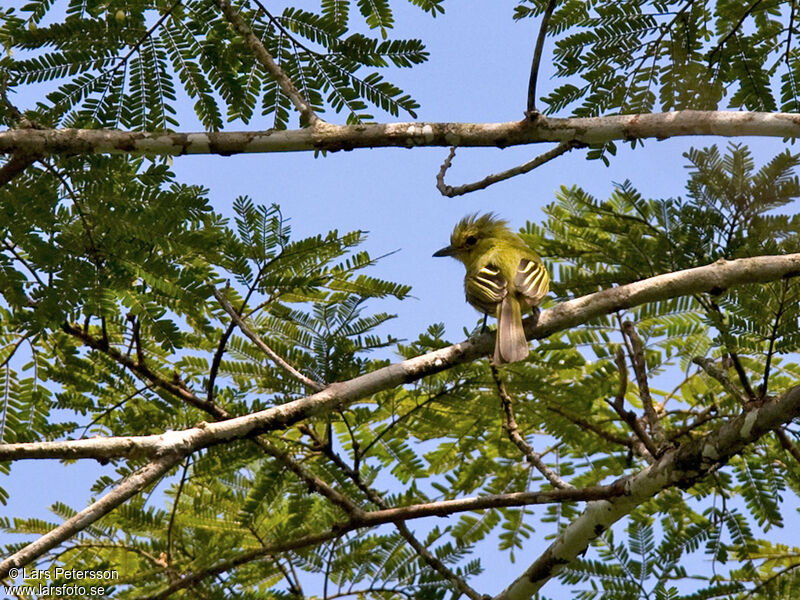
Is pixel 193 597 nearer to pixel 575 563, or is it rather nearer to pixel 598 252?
pixel 575 563

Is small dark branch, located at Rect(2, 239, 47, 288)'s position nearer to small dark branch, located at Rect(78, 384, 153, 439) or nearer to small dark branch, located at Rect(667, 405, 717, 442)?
small dark branch, located at Rect(78, 384, 153, 439)

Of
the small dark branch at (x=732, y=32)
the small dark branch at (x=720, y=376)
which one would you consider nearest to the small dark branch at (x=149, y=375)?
the small dark branch at (x=720, y=376)

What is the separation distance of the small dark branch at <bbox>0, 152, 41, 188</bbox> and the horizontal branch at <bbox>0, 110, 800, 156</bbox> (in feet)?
0.09

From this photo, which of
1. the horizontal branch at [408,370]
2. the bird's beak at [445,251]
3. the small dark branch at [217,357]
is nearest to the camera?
the horizontal branch at [408,370]

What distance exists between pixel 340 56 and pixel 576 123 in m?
Answer: 1.16

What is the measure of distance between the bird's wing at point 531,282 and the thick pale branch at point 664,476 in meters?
1.23

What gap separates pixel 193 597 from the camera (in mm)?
4660

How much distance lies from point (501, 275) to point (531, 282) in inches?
14.3

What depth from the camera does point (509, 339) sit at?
4508 millimetres

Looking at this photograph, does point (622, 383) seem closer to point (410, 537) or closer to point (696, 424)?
point (696, 424)

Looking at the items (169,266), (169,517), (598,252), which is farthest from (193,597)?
(598,252)

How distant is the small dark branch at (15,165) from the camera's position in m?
3.79

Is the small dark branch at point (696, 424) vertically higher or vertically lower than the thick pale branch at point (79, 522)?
higher

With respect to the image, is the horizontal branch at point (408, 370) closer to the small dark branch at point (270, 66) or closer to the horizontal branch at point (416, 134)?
the horizontal branch at point (416, 134)
